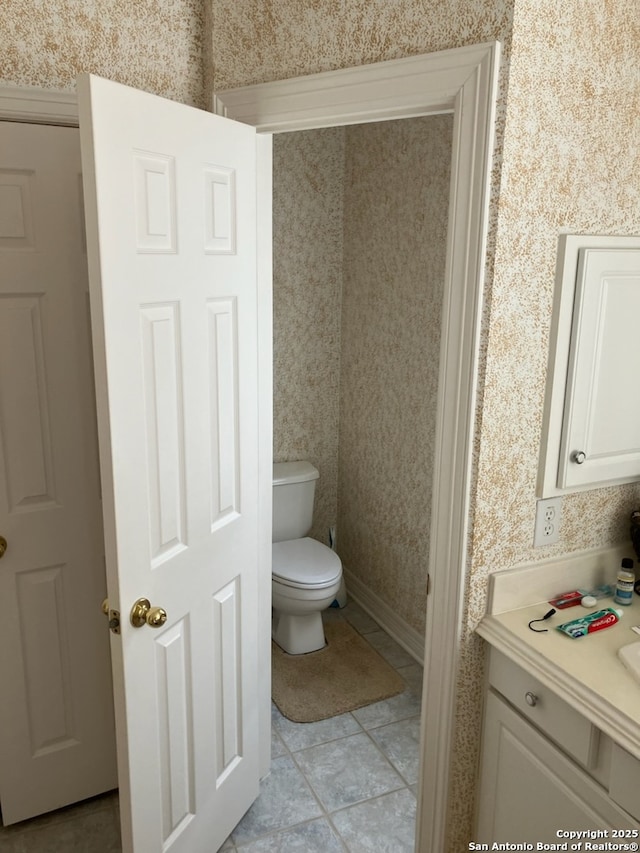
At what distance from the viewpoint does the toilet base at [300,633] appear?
123 inches

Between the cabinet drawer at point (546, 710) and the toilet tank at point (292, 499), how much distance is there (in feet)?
5.30

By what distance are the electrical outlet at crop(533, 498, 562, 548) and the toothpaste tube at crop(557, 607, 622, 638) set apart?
0.66 feet

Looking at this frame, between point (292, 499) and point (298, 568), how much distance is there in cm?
37

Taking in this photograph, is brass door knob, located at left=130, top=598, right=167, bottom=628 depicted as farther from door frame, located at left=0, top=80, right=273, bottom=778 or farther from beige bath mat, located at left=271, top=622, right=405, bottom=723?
beige bath mat, located at left=271, top=622, right=405, bottom=723

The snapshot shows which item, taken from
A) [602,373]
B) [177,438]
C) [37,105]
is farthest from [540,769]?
[37,105]

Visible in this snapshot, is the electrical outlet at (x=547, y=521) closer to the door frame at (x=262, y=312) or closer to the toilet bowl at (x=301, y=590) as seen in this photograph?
the door frame at (x=262, y=312)

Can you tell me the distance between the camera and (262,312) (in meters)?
2.01

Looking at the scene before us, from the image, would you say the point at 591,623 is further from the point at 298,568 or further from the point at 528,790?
the point at 298,568

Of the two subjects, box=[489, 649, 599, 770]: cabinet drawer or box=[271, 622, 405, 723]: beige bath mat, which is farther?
box=[271, 622, 405, 723]: beige bath mat

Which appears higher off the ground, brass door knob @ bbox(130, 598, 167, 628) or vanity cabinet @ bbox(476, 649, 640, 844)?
brass door knob @ bbox(130, 598, 167, 628)

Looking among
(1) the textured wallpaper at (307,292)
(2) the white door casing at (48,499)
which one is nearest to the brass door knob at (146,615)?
(2) the white door casing at (48,499)

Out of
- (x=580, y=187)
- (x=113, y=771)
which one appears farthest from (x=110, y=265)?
(x=113, y=771)

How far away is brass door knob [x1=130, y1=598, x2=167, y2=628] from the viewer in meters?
1.55

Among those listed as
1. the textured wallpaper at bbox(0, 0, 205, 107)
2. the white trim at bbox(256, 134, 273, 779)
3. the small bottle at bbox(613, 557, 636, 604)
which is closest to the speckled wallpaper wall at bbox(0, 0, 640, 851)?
the textured wallpaper at bbox(0, 0, 205, 107)
